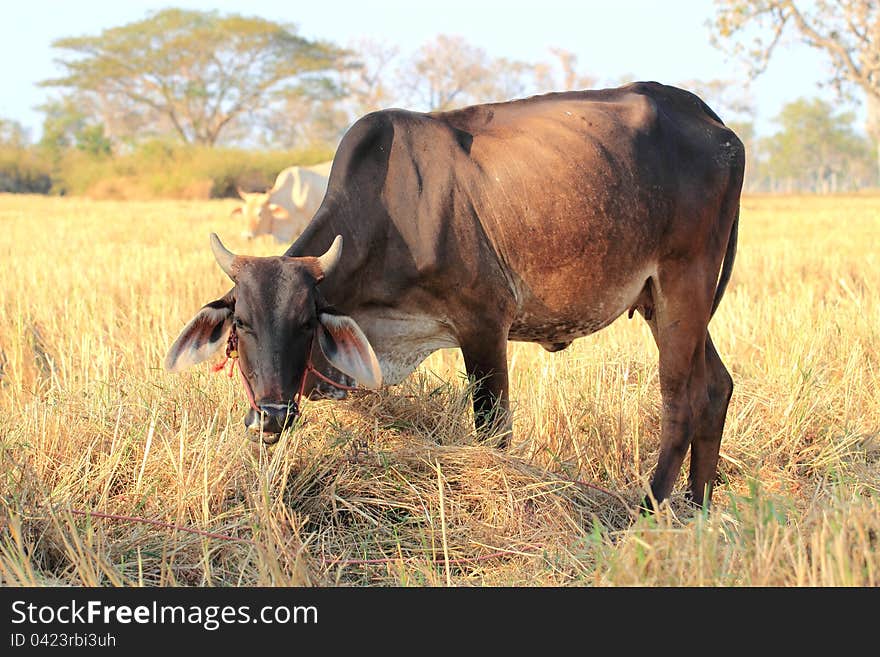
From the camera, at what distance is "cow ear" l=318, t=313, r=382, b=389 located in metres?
3.09

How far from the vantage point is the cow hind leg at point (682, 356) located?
3625 millimetres

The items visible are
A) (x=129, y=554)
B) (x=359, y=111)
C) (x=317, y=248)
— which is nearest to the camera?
(x=129, y=554)

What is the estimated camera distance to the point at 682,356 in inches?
144

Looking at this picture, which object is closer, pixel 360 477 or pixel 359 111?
pixel 360 477

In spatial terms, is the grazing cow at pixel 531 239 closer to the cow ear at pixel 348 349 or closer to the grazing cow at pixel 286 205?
the cow ear at pixel 348 349

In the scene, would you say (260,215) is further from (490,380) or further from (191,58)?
(191,58)

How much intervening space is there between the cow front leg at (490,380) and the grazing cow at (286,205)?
984 cm

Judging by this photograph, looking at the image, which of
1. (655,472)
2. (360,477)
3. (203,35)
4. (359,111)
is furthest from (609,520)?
(359,111)

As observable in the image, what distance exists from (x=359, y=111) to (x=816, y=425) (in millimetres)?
40415

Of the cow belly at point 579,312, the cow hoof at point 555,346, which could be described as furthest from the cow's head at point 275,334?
the cow hoof at point 555,346

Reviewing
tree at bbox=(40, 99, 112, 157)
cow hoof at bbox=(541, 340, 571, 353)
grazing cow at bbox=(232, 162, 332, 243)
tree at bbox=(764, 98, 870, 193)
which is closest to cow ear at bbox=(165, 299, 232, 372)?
cow hoof at bbox=(541, 340, 571, 353)
